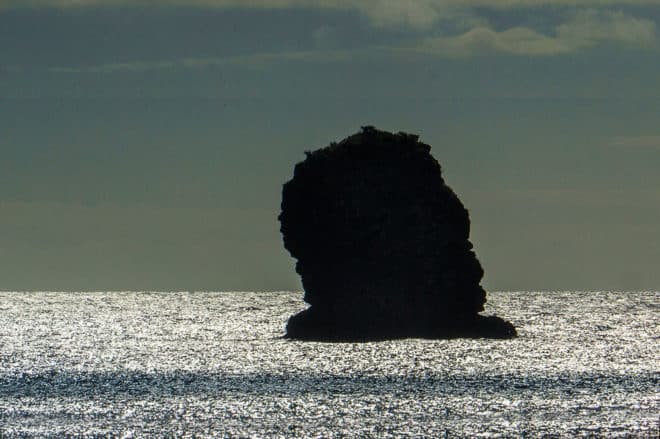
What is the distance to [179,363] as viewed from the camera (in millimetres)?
24250

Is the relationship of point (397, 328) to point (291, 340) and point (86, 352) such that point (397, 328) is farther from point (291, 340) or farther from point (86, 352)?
point (86, 352)

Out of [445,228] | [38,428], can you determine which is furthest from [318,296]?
[38,428]

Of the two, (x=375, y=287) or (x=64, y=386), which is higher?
(x=375, y=287)

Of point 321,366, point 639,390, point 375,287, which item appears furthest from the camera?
point 375,287

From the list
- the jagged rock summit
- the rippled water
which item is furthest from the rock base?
the rippled water

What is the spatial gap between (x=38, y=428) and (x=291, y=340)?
10629 mm

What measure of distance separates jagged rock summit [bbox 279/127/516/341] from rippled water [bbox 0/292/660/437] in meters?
0.87

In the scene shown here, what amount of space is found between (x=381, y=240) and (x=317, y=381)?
16.9 ft

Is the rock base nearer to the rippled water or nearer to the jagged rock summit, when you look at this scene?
the jagged rock summit

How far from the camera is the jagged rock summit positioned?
25609mm

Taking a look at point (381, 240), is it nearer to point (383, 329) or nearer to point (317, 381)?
point (383, 329)

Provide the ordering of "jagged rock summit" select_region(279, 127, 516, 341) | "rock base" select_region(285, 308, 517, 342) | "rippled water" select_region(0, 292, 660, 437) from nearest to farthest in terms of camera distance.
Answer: "rippled water" select_region(0, 292, 660, 437)
"jagged rock summit" select_region(279, 127, 516, 341)
"rock base" select_region(285, 308, 517, 342)

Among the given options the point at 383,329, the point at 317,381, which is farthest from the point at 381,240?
the point at 317,381

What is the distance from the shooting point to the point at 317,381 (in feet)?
69.9
